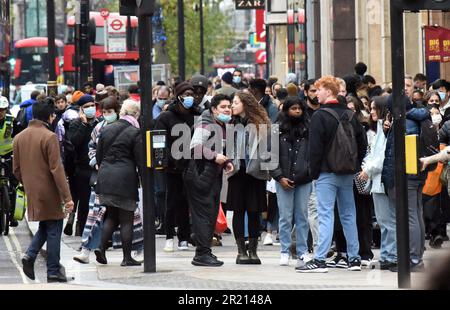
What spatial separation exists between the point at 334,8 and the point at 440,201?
17974 mm

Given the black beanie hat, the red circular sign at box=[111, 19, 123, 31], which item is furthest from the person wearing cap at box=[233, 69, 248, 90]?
the red circular sign at box=[111, 19, 123, 31]

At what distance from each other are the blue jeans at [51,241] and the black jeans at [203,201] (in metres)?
1.50

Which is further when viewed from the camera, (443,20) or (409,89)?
(443,20)

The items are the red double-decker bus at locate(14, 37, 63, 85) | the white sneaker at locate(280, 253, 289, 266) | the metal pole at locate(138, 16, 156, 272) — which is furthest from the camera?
the red double-decker bus at locate(14, 37, 63, 85)

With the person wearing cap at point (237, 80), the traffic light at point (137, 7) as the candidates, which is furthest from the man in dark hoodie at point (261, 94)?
the person wearing cap at point (237, 80)

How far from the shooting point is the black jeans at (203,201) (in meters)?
13.7

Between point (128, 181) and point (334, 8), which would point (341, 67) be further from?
point (128, 181)

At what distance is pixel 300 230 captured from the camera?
13836 millimetres

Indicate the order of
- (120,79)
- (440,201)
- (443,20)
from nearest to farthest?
(440,201)
(443,20)
(120,79)

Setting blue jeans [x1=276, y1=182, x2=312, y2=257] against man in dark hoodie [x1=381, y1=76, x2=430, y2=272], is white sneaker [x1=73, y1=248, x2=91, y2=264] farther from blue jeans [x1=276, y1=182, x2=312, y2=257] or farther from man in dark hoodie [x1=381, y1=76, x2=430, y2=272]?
man in dark hoodie [x1=381, y1=76, x2=430, y2=272]

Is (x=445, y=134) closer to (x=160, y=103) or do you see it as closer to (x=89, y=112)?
(x=89, y=112)

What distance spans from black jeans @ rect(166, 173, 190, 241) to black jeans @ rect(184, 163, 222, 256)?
199 centimetres

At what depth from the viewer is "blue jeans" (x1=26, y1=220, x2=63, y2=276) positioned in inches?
504

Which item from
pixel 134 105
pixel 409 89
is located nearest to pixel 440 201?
pixel 409 89
